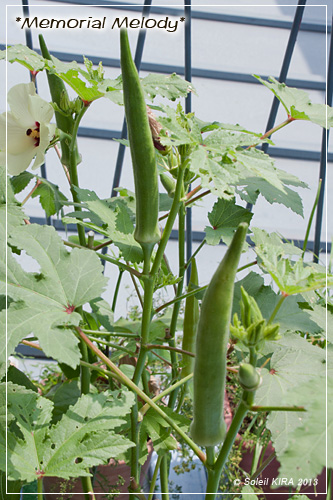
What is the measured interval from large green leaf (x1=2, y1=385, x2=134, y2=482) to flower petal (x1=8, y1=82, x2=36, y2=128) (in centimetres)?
30

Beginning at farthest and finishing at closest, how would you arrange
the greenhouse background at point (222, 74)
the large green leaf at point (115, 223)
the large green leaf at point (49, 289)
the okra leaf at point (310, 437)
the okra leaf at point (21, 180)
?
the greenhouse background at point (222, 74)
the okra leaf at point (21, 180)
the large green leaf at point (115, 223)
the large green leaf at point (49, 289)
the okra leaf at point (310, 437)

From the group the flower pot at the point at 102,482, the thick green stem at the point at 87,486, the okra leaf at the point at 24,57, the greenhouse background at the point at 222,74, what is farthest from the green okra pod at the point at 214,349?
the greenhouse background at the point at 222,74

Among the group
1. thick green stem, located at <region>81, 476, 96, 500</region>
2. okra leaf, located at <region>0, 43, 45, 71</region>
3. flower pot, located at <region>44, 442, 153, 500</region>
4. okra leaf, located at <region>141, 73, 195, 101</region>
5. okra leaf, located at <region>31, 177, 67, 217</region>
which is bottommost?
flower pot, located at <region>44, 442, 153, 500</region>

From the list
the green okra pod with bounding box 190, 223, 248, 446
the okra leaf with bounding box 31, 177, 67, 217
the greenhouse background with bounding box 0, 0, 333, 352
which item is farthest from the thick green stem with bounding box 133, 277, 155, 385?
the greenhouse background with bounding box 0, 0, 333, 352

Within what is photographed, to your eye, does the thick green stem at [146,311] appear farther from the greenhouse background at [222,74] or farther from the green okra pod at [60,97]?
the greenhouse background at [222,74]

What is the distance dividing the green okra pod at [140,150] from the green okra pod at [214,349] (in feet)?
0.43

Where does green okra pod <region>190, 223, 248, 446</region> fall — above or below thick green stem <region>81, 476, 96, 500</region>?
above

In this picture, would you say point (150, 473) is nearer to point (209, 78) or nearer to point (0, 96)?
point (0, 96)

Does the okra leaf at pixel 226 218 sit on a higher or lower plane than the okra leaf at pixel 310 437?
Answer: higher

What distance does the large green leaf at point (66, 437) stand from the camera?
1.61 ft

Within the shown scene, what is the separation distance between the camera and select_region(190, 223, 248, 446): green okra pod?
0.39m

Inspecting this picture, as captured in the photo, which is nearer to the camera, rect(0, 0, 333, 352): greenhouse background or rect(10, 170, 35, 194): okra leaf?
rect(10, 170, 35, 194): okra leaf

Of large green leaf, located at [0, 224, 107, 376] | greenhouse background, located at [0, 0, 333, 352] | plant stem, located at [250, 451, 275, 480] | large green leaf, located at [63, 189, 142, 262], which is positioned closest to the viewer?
large green leaf, located at [0, 224, 107, 376]

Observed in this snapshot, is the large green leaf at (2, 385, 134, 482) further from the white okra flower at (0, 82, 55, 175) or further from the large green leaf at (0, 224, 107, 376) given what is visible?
the white okra flower at (0, 82, 55, 175)
